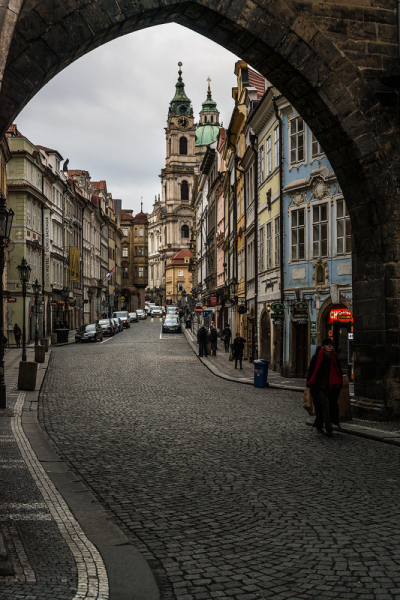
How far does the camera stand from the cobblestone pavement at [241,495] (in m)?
5.41

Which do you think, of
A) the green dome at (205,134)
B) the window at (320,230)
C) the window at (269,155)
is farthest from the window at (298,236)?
the green dome at (205,134)

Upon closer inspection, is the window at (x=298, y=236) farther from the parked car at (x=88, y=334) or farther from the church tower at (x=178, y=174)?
the church tower at (x=178, y=174)

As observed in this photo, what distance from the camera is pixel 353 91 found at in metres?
13.9

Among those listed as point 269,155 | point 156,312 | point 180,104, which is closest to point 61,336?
point 269,155

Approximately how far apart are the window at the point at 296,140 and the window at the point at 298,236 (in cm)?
203

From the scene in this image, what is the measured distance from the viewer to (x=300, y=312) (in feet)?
88.6

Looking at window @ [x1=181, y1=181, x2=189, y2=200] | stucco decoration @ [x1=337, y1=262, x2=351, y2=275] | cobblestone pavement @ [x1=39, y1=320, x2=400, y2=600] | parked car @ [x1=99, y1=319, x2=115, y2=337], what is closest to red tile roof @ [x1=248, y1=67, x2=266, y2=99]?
stucco decoration @ [x1=337, y1=262, x2=351, y2=275]

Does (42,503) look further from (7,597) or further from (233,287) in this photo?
(233,287)

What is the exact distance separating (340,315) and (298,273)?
317 centimetres

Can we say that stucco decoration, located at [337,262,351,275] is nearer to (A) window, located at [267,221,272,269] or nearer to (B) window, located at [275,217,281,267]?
(B) window, located at [275,217,281,267]

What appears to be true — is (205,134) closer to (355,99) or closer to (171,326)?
(171,326)

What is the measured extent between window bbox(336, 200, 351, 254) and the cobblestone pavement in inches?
339

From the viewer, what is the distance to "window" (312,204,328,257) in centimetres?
2589

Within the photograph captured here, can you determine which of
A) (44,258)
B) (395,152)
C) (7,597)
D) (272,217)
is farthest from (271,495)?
(44,258)
